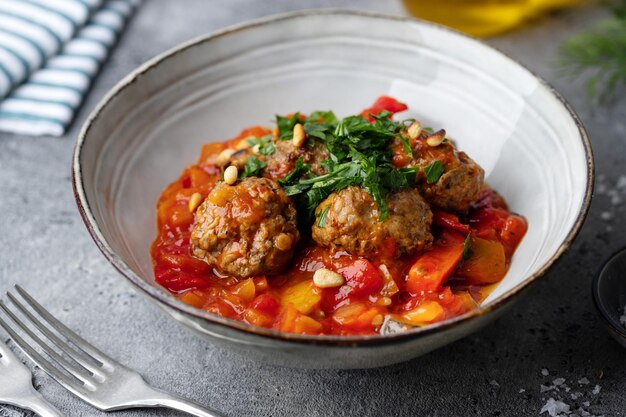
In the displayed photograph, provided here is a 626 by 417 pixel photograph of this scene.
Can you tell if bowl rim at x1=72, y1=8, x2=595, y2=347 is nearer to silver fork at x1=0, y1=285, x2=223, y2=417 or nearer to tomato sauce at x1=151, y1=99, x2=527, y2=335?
tomato sauce at x1=151, y1=99, x2=527, y2=335

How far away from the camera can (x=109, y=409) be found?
3.77 m

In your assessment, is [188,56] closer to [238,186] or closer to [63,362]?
[238,186]

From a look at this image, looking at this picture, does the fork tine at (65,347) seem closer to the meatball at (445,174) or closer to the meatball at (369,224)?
the meatball at (369,224)

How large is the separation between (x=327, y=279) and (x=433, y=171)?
85 cm

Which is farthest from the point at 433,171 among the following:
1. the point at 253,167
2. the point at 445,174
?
the point at 253,167

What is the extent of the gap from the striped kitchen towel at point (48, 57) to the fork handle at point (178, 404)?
2900 millimetres

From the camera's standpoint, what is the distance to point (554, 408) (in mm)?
3818

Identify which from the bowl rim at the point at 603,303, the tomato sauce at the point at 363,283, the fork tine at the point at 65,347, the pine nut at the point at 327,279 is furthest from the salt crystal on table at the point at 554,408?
the fork tine at the point at 65,347

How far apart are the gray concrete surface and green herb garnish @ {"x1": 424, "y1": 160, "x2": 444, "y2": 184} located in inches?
39.1

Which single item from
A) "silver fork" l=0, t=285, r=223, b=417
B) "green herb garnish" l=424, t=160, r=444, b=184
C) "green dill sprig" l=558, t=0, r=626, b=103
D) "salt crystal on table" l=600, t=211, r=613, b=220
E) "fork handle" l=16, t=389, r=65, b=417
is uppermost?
"green herb garnish" l=424, t=160, r=444, b=184

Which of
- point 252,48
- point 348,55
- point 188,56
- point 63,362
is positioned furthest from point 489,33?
point 63,362

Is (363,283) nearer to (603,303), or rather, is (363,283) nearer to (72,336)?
(603,303)

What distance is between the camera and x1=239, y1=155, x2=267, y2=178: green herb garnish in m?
4.17

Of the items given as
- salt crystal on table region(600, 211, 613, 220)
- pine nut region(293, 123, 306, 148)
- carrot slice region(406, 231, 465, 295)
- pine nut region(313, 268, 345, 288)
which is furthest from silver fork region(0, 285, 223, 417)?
salt crystal on table region(600, 211, 613, 220)
